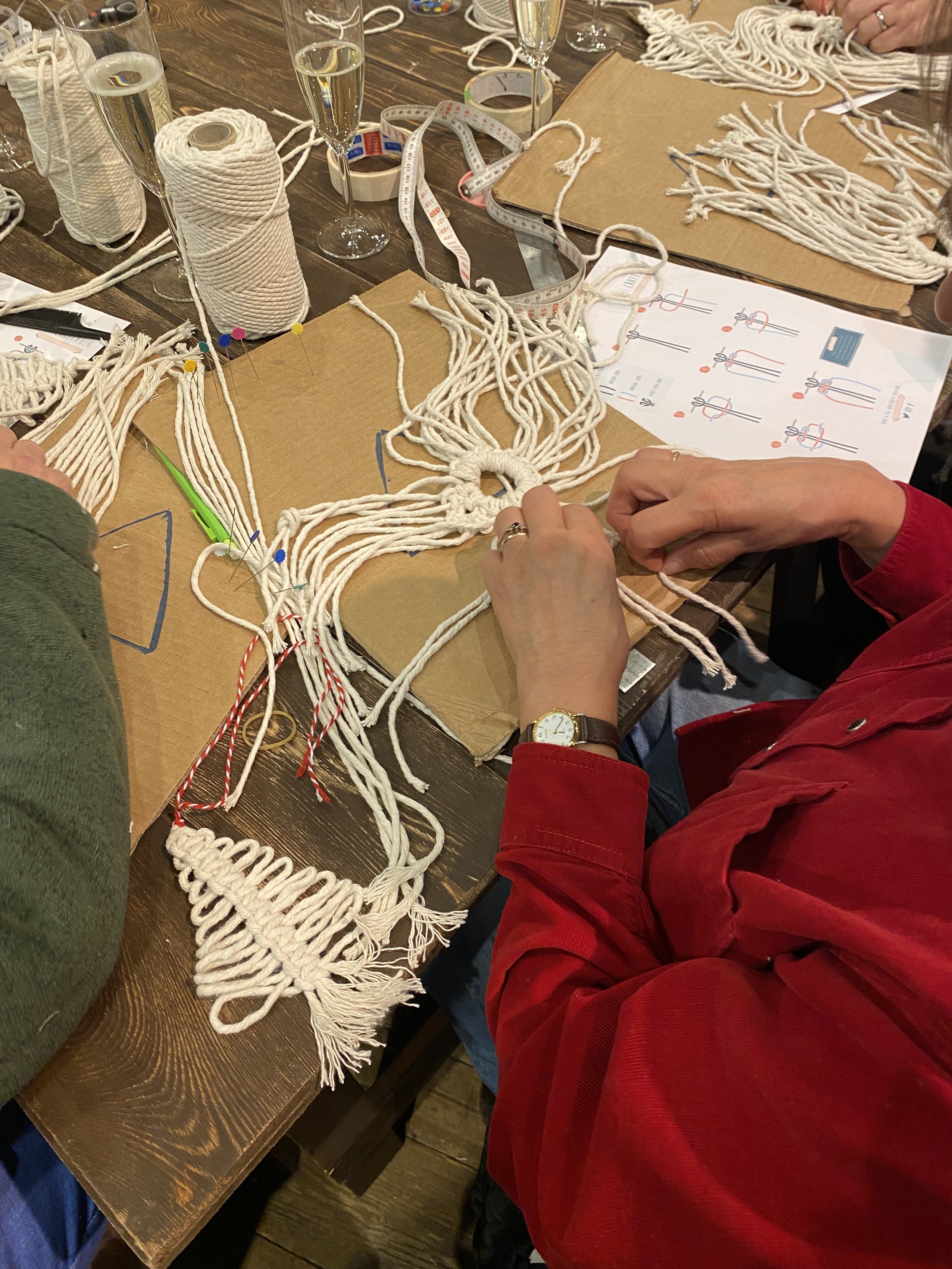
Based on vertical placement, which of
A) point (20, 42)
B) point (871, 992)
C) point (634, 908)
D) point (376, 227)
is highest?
point (20, 42)

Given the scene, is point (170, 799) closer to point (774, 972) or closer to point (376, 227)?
point (774, 972)

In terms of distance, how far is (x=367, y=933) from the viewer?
0.55 meters

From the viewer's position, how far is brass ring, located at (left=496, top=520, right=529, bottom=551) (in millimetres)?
714

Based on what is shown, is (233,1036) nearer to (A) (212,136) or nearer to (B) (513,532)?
(B) (513,532)

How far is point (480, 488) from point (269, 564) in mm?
206

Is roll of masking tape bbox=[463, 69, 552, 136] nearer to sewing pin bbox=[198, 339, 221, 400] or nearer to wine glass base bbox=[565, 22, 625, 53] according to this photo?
wine glass base bbox=[565, 22, 625, 53]

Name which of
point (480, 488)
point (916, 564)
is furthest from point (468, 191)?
point (916, 564)

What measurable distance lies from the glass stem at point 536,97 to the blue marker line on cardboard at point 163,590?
2.33 ft

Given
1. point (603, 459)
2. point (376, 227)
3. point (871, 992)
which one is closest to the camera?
point (871, 992)

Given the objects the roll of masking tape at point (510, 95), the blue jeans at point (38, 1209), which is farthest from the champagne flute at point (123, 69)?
the blue jeans at point (38, 1209)

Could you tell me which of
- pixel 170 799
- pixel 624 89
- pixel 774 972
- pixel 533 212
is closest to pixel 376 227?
pixel 533 212

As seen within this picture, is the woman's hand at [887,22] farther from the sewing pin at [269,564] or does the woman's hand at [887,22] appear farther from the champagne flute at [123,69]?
the sewing pin at [269,564]

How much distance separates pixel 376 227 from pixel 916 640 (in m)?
0.76

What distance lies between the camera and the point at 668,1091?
1.48 ft
